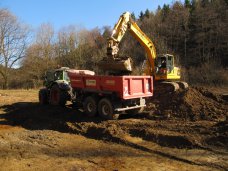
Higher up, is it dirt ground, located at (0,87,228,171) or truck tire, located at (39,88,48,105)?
truck tire, located at (39,88,48,105)

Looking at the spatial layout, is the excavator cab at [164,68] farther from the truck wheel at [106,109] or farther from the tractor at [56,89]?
the truck wheel at [106,109]

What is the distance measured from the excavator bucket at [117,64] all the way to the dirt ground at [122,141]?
6.90ft

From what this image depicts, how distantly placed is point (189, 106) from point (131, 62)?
125 inches

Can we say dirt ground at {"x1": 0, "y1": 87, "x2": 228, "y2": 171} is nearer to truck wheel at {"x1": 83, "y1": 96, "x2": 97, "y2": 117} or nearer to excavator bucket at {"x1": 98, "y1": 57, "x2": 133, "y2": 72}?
truck wheel at {"x1": 83, "y1": 96, "x2": 97, "y2": 117}

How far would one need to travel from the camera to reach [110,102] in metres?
10.6

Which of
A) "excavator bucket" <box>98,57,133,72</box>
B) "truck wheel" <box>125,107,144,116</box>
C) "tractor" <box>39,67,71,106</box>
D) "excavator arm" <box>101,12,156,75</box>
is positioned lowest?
"truck wheel" <box>125,107,144,116</box>

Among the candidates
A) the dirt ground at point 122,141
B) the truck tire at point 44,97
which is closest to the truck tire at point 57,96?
the truck tire at point 44,97

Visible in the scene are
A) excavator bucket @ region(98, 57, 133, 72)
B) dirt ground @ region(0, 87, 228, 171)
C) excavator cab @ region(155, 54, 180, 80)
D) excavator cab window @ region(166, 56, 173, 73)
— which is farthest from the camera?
excavator cab window @ region(166, 56, 173, 73)

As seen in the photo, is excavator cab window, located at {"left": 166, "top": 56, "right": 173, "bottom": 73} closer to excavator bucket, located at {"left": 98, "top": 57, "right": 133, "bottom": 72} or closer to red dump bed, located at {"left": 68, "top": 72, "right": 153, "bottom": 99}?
excavator bucket, located at {"left": 98, "top": 57, "right": 133, "bottom": 72}

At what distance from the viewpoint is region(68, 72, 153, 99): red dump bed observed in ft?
33.2

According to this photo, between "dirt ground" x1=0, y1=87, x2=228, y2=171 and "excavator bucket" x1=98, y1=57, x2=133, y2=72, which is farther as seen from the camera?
"excavator bucket" x1=98, y1=57, x2=133, y2=72

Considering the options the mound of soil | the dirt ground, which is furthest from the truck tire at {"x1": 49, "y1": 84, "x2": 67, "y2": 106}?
the mound of soil

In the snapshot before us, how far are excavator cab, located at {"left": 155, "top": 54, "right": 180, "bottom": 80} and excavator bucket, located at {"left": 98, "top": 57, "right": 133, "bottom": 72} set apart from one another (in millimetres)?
5028

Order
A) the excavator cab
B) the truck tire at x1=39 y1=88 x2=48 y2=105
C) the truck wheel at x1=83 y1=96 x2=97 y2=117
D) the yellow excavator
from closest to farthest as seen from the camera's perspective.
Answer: the truck wheel at x1=83 y1=96 x2=97 y2=117 < the yellow excavator < the truck tire at x1=39 y1=88 x2=48 y2=105 < the excavator cab
